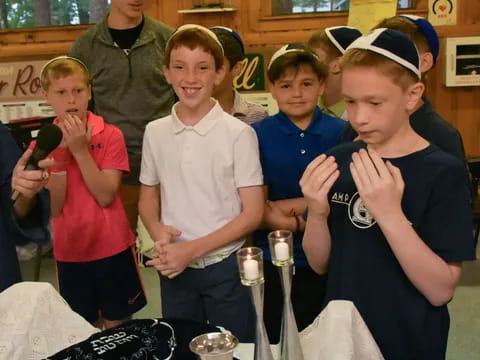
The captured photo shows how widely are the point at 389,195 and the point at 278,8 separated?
284 cm

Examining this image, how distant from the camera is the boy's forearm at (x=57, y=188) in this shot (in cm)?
186

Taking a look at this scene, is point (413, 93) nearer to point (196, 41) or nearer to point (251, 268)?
point (251, 268)

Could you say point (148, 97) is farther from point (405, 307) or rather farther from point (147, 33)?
point (405, 307)

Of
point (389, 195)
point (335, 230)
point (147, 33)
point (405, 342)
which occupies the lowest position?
point (405, 342)

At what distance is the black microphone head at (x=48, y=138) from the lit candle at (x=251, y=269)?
2.46ft

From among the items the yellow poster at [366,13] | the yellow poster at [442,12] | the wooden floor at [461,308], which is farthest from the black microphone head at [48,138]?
the yellow poster at [442,12]

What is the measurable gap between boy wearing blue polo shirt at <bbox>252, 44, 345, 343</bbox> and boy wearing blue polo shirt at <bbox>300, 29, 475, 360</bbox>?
431mm

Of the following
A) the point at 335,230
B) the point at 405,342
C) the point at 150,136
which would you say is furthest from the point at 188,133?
the point at 405,342

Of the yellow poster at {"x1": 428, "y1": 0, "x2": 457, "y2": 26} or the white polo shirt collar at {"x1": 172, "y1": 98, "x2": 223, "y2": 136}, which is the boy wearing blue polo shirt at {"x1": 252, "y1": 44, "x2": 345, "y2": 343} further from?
the yellow poster at {"x1": 428, "y1": 0, "x2": 457, "y2": 26}

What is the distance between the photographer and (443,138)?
4.73 ft

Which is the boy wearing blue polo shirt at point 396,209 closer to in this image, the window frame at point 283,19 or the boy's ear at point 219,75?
the boy's ear at point 219,75

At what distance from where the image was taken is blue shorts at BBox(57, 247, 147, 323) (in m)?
1.94

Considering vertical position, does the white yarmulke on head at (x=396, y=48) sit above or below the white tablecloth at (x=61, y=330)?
above

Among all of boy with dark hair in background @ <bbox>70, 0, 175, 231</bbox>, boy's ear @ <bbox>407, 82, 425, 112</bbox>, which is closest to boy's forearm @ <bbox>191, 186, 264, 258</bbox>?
boy's ear @ <bbox>407, 82, 425, 112</bbox>
